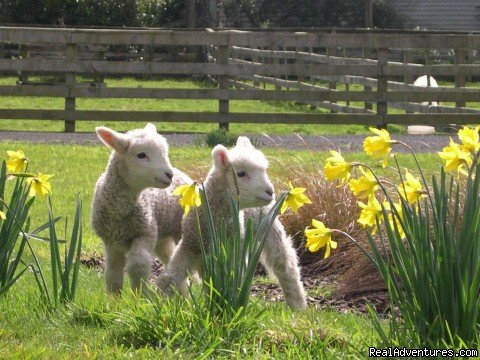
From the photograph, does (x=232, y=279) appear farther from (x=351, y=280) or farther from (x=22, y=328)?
(x=351, y=280)

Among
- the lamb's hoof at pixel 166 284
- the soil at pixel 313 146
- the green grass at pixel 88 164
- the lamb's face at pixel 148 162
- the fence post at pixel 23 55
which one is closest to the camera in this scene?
the lamb's hoof at pixel 166 284

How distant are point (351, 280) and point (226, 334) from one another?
2.41 m

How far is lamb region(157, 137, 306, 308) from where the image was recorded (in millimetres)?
5727

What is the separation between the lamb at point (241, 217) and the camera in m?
5.73

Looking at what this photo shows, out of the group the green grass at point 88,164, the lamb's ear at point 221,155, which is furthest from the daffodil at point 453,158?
the green grass at point 88,164

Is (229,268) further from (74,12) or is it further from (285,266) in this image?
(74,12)

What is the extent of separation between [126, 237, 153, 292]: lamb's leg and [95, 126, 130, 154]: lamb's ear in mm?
575

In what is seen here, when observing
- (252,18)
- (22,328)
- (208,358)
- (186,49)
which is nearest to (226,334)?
(208,358)

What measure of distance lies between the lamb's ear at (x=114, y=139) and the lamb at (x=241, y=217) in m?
0.53

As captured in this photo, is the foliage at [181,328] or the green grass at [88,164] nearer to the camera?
the foliage at [181,328]

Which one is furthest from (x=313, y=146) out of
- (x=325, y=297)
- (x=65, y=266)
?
(x=65, y=266)

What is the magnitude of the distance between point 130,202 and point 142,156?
30 cm

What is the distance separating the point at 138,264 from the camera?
19.4 ft

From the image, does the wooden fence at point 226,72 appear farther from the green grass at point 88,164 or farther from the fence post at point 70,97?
the green grass at point 88,164
